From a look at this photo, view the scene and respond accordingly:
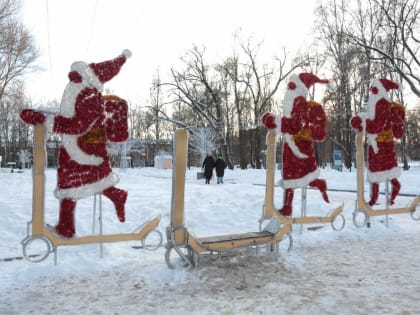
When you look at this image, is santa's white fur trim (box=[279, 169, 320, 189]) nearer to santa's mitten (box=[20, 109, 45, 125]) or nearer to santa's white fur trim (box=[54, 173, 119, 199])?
santa's white fur trim (box=[54, 173, 119, 199])

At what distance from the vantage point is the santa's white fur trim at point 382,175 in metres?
8.91

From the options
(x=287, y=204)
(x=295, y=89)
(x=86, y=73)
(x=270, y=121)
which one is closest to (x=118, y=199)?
(x=86, y=73)

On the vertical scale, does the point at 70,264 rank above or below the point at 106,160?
below

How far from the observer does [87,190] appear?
230 inches

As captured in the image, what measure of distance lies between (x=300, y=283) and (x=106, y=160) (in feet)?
10.5

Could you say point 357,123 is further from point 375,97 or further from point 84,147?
point 84,147

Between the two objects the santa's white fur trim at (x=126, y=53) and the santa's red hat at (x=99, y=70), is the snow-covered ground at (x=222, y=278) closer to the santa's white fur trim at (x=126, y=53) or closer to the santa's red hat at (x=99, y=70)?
the santa's red hat at (x=99, y=70)

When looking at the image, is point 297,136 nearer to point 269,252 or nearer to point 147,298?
point 269,252

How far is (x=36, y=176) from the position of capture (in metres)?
5.43

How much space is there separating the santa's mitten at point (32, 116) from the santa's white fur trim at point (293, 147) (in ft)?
14.1

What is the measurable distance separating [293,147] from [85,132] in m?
3.94

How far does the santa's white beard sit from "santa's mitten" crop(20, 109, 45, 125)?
296 millimetres

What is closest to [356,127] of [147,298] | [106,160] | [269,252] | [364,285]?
[269,252]

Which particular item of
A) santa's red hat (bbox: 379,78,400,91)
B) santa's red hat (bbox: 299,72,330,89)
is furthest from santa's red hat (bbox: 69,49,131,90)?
santa's red hat (bbox: 379,78,400,91)
